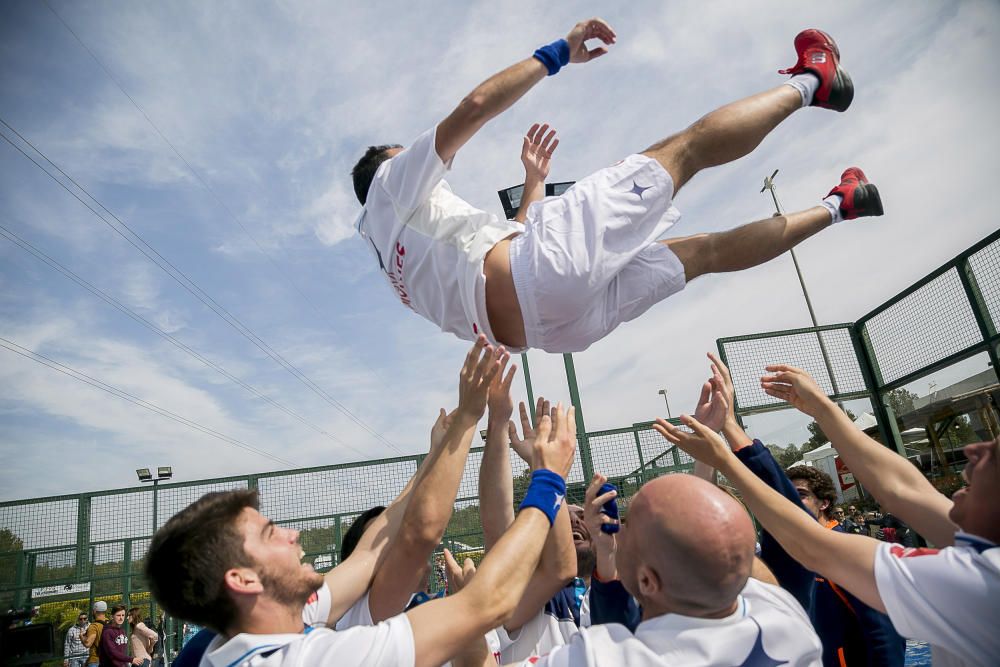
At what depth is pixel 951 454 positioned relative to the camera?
26.4ft

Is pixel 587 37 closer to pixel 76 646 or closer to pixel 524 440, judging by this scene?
pixel 524 440

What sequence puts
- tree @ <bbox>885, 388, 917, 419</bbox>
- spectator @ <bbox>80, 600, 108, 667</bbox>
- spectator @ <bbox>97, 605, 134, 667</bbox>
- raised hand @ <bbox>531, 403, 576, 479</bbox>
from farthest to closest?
spectator @ <bbox>80, 600, 108, 667</bbox>, spectator @ <bbox>97, 605, 134, 667</bbox>, tree @ <bbox>885, 388, 917, 419</bbox>, raised hand @ <bbox>531, 403, 576, 479</bbox>

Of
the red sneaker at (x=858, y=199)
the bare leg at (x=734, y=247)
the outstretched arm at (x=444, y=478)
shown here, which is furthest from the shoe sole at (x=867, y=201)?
the outstretched arm at (x=444, y=478)

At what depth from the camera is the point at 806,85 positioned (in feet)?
10.7

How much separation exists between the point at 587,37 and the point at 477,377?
1.92 meters

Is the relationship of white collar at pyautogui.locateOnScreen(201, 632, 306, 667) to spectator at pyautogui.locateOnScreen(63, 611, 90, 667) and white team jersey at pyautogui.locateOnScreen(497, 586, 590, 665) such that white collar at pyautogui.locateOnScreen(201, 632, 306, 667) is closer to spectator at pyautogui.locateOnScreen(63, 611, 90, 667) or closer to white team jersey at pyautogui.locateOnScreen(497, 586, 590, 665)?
white team jersey at pyautogui.locateOnScreen(497, 586, 590, 665)

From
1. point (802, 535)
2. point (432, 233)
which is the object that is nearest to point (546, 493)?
point (802, 535)

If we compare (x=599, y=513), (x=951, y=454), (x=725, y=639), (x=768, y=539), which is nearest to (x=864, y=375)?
(x=951, y=454)

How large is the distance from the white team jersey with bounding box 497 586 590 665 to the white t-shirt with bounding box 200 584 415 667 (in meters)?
1.27

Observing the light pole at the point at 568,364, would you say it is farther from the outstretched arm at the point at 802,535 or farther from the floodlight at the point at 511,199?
the outstretched arm at the point at 802,535

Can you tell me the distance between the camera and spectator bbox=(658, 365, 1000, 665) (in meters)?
1.64

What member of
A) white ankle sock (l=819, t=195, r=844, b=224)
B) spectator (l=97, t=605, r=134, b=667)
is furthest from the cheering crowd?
spectator (l=97, t=605, r=134, b=667)

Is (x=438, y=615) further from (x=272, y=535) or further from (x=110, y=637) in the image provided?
(x=110, y=637)

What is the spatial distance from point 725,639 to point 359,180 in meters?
2.73
